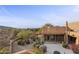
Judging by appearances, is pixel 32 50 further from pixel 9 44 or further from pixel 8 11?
pixel 8 11

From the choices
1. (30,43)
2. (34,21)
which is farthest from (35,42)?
(34,21)

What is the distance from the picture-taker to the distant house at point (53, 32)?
2179mm

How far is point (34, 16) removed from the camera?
7.18 ft

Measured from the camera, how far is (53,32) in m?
2.21

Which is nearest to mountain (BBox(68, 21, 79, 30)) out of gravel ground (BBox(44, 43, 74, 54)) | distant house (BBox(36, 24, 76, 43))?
distant house (BBox(36, 24, 76, 43))

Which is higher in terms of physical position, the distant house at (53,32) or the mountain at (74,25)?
the mountain at (74,25)

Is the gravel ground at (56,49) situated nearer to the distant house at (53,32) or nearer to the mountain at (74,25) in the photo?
the distant house at (53,32)

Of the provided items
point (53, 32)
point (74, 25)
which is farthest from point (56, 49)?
point (74, 25)

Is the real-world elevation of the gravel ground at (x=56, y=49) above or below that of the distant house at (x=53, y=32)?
below

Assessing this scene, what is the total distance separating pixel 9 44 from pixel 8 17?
9.5 inches

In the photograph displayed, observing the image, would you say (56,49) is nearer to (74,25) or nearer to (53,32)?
(53,32)

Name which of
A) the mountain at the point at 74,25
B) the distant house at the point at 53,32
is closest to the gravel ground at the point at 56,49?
the distant house at the point at 53,32

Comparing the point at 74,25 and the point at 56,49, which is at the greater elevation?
the point at 74,25

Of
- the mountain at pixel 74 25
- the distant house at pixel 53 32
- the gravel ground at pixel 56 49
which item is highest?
the mountain at pixel 74 25
